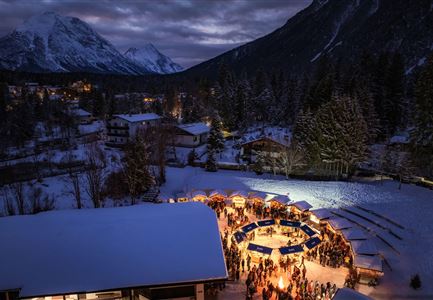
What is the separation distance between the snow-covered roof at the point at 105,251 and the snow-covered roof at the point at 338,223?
10.2m

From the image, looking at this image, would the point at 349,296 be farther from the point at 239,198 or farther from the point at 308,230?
the point at 239,198

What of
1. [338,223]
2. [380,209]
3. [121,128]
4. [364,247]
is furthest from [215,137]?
[364,247]

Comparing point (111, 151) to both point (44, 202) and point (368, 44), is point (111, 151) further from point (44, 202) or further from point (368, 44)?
point (368, 44)

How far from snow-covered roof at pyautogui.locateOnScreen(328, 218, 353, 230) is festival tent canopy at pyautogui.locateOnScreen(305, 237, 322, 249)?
1899 millimetres

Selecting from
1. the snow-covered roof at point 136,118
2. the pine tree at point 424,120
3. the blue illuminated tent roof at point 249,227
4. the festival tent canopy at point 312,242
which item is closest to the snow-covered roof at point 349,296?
the festival tent canopy at point 312,242

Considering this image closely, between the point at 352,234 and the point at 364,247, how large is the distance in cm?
199

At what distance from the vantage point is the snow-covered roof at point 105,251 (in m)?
12.7

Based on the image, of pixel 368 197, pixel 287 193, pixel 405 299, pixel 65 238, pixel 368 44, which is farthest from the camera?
pixel 368 44

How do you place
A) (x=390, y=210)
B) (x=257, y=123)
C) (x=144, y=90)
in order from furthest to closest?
(x=144, y=90) → (x=257, y=123) → (x=390, y=210)

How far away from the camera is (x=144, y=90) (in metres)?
137

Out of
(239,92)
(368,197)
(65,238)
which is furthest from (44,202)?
(239,92)

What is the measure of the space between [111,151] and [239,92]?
27392 millimetres

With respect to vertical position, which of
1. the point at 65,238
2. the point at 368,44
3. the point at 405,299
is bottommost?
the point at 405,299

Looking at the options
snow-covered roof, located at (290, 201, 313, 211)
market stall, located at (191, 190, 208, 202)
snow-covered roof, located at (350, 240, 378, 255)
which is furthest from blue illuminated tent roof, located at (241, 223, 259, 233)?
market stall, located at (191, 190, 208, 202)
